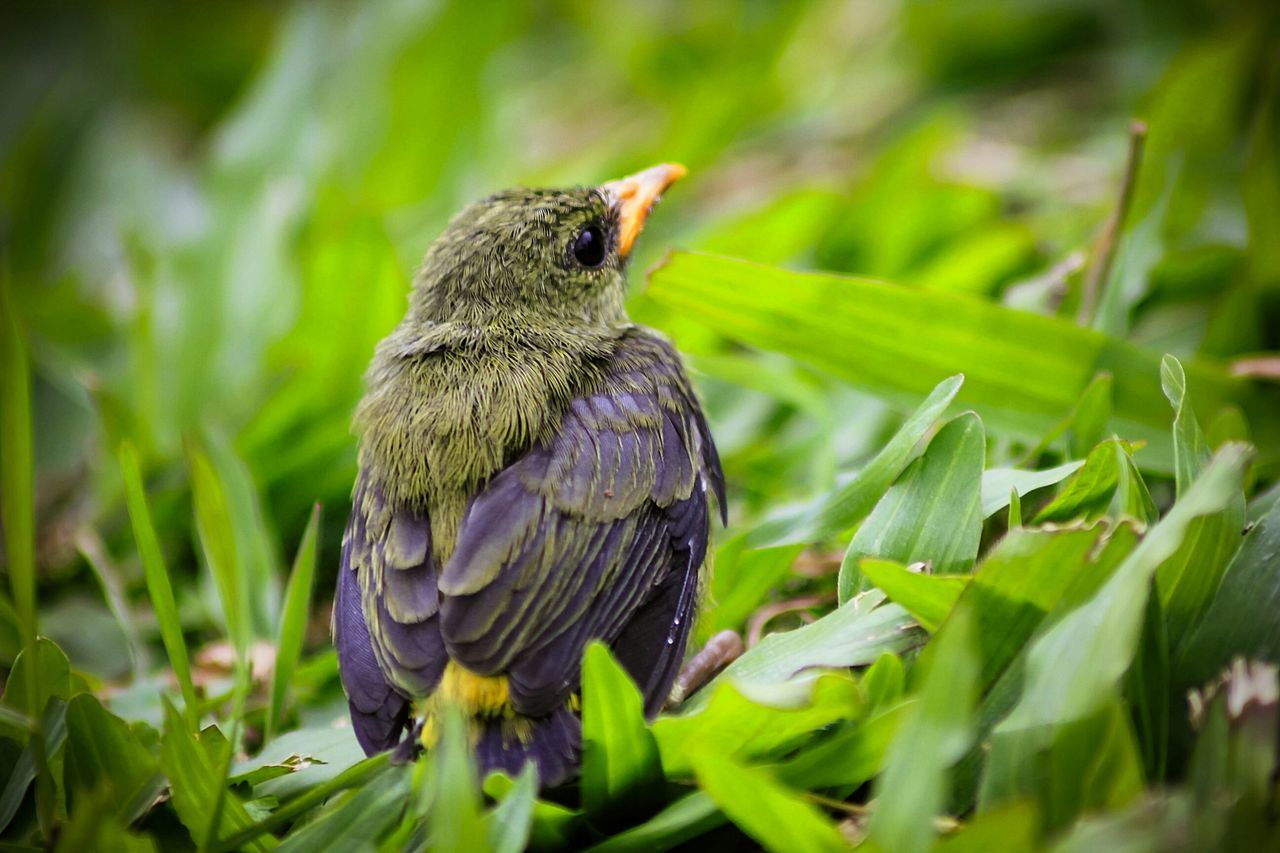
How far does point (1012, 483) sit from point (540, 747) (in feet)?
3.14

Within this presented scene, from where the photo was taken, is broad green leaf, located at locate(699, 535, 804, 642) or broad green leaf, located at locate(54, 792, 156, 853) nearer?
broad green leaf, located at locate(54, 792, 156, 853)

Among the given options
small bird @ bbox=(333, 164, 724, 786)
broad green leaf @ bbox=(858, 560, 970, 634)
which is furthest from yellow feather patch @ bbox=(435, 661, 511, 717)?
broad green leaf @ bbox=(858, 560, 970, 634)

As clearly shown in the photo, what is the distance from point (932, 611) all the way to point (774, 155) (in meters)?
3.02

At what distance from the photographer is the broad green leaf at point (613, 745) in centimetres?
152

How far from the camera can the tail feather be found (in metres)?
1.58

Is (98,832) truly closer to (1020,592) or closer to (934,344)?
(1020,592)

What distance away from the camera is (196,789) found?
158 cm

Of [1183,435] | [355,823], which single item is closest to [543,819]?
[355,823]

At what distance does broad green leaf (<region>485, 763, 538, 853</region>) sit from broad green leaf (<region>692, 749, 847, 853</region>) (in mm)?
228

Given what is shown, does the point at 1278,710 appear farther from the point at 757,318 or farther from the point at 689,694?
the point at 757,318

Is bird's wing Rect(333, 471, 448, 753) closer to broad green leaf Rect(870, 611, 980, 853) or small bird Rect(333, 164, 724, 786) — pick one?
small bird Rect(333, 164, 724, 786)

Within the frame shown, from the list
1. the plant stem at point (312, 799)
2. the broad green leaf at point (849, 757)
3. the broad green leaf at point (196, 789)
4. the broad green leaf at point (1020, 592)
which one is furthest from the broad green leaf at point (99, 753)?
the broad green leaf at point (1020, 592)

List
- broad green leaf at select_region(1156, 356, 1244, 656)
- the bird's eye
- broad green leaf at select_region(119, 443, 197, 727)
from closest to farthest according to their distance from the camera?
1. broad green leaf at select_region(1156, 356, 1244, 656)
2. broad green leaf at select_region(119, 443, 197, 727)
3. the bird's eye

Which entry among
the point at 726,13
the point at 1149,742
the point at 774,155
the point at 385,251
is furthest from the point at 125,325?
the point at 1149,742
